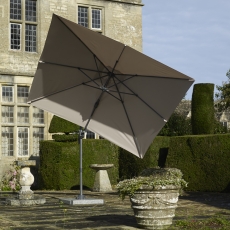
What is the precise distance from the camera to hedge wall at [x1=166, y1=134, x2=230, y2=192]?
50.4ft

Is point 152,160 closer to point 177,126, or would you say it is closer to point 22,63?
point 177,126

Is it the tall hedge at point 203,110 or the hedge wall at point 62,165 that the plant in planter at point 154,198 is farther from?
the tall hedge at point 203,110

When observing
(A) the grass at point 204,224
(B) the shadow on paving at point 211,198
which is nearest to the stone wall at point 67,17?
(B) the shadow on paving at point 211,198

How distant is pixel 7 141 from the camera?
18.2 metres

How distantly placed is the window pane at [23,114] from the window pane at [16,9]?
314 cm

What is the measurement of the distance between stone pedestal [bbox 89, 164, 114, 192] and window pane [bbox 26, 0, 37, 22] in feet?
18.9

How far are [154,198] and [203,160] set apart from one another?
326 inches

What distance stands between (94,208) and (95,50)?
3.23 meters

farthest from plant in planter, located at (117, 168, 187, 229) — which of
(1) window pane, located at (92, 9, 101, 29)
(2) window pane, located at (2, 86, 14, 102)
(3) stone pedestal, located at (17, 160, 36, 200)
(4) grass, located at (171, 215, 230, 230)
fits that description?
(1) window pane, located at (92, 9, 101, 29)

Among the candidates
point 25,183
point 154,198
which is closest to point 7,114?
point 25,183

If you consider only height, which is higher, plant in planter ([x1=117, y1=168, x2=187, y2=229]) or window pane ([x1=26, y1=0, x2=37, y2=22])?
window pane ([x1=26, y1=0, x2=37, y2=22])

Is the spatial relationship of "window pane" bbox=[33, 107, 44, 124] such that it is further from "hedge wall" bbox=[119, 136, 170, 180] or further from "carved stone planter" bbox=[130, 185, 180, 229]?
"carved stone planter" bbox=[130, 185, 180, 229]

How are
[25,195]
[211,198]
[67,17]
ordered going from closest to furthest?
[25,195]
[211,198]
[67,17]

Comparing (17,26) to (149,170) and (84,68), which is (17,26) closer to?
(84,68)
